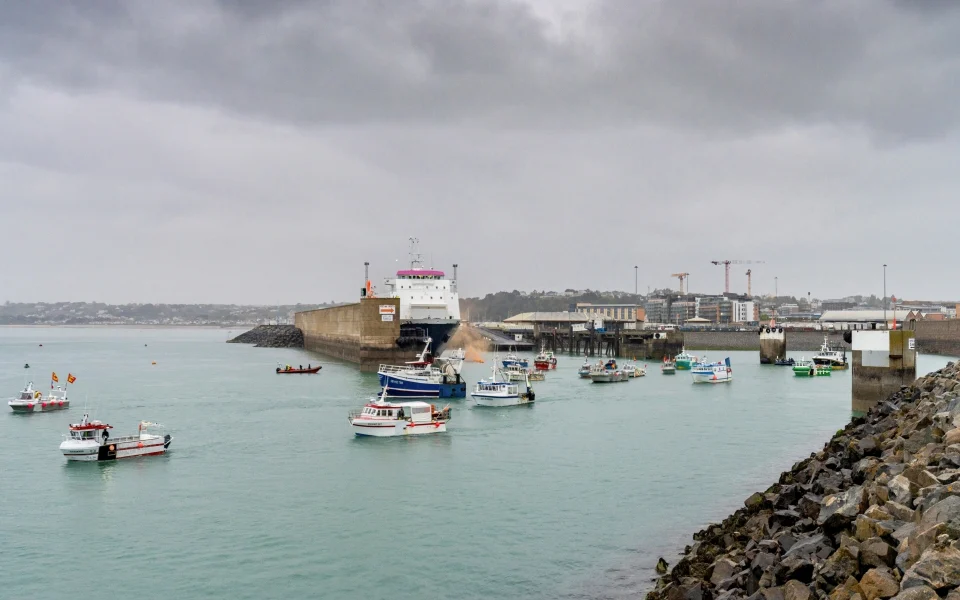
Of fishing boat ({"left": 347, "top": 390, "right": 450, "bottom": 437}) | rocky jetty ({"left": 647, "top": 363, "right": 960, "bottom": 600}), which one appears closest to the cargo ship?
fishing boat ({"left": 347, "top": 390, "right": 450, "bottom": 437})

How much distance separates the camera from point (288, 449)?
2817 centimetres

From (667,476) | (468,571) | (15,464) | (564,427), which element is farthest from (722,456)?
(15,464)

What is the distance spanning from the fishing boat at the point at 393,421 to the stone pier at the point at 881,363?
57.0 ft

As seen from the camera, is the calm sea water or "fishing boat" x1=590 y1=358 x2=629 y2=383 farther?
"fishing boat" x1=590 y1=358 x2=629 y2=383

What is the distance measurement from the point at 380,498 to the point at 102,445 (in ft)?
37.1

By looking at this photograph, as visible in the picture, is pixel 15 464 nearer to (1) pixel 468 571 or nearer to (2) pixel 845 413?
(1) pixel 468 571

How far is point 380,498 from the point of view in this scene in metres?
21.1

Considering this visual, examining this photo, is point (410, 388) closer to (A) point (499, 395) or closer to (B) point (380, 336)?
(A) point (499, 395)

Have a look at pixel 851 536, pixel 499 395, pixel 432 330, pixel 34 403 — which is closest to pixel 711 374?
pixel 499 395

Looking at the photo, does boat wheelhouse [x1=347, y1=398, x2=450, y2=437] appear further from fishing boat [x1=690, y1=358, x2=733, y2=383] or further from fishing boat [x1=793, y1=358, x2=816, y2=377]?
fishing boat [x1=793, y1=358, x2=816, y2=377]

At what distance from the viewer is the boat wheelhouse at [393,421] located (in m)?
30.9

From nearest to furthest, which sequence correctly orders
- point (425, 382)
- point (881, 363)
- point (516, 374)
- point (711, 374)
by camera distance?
1. point (881, 363)
2. point (425, 382)
3. point (711, 374)
4. point (516, 374)

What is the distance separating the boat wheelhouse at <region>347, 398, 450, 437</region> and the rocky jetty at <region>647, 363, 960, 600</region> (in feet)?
55.5

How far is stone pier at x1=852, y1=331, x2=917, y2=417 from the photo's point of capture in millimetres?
31344
